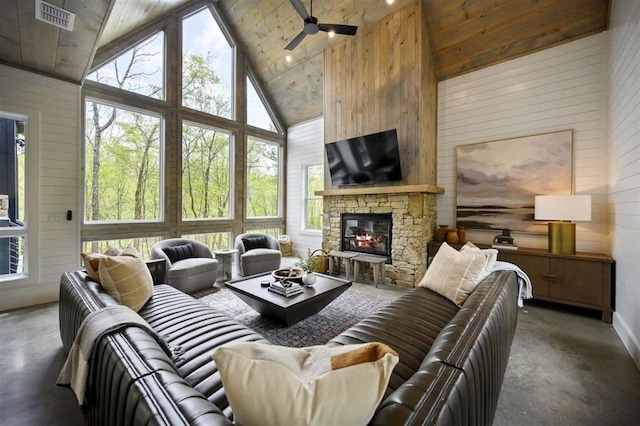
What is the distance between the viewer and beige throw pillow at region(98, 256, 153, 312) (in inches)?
82.1

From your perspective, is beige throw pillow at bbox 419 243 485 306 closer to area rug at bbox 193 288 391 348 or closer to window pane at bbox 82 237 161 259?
area rug at bbox 193 288 391 348

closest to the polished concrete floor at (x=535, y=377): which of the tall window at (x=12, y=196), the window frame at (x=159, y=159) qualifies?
the tall window at (x=12, y=196)

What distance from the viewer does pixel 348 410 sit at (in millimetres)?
703

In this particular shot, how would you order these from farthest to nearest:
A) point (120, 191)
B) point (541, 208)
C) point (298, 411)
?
point (120, 191) < point (541, 208) < point (298, 411)

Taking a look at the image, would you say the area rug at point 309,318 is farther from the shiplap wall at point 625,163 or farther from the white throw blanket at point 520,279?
the shiplap wall at point 625,163

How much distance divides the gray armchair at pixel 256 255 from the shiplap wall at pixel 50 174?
2.23 metres

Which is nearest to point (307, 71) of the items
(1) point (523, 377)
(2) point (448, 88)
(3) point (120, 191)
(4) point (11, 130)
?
(2) point (448, 88)

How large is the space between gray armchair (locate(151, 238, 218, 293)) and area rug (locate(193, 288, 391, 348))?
0.18 m

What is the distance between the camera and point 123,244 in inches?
189

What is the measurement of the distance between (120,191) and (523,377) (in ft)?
18.9

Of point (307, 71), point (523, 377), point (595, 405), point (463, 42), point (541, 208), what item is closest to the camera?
point (595, 405)

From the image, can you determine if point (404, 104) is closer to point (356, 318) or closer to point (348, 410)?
point (356, 318)

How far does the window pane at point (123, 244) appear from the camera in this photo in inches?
173

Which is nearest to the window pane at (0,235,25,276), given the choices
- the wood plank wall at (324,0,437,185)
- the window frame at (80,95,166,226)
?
the window frame at (80,95,166,226)
